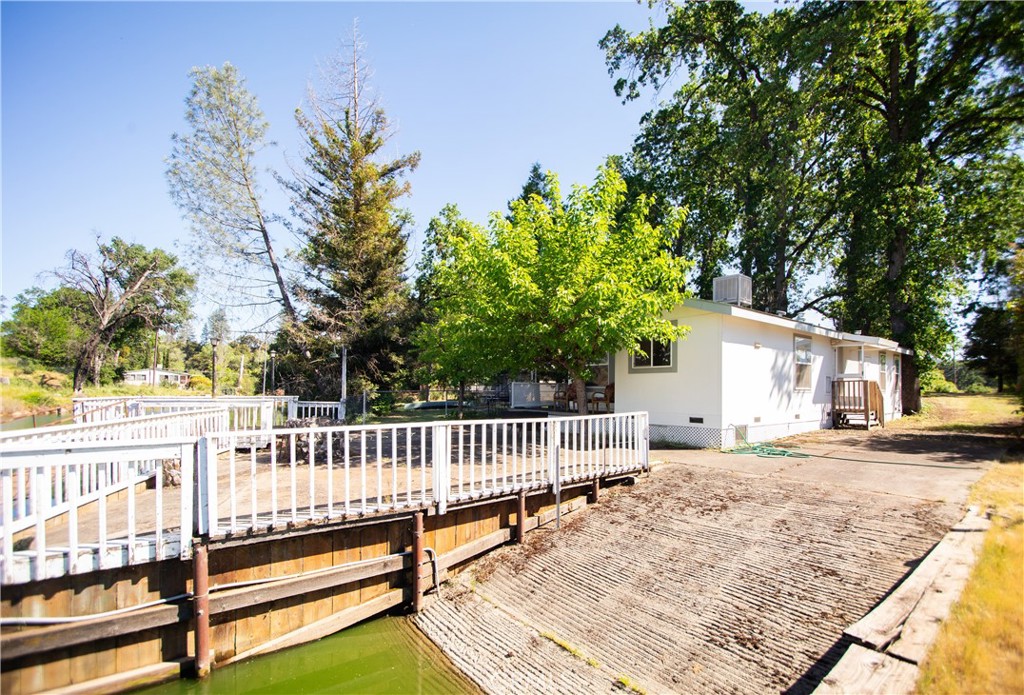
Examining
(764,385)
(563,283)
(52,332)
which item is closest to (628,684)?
(563,283)

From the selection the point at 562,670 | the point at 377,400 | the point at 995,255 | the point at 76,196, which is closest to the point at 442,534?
the point at 562,670

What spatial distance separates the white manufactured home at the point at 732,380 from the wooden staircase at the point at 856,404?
0.10ft

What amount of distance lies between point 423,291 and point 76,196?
452 inches

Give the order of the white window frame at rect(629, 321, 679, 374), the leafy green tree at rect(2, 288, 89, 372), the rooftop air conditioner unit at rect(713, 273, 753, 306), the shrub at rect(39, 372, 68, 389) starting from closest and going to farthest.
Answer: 1. the white window frame at rect(629, 321, 679, 374)
2. the rooftop air conditioner unit at rect(713, 273, 753, 306)
3. the shrub at rect(39, 372, 68, 389)
4. the leafy green tree at rect(2, 288, 89, 372)

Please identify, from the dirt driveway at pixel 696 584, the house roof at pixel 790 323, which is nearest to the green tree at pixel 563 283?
the house roof at pixel 790 323

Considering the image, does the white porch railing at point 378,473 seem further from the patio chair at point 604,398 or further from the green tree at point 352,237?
the green tree at point 352,237

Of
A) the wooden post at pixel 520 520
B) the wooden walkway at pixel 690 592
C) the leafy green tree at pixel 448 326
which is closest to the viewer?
the wooden walkway at pixel 690 592

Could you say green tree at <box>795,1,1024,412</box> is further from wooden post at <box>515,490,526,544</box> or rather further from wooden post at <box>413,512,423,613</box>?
wooden post at <box>413,512,423,613</box>

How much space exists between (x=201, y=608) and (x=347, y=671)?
4.39ft

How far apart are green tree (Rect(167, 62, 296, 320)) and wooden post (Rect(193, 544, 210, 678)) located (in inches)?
683

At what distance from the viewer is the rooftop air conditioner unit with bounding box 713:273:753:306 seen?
36.3 feet

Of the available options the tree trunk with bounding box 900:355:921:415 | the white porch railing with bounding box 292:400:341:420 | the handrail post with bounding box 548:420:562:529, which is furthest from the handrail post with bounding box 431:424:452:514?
the tree trunk with bounding box 900:355:921:415

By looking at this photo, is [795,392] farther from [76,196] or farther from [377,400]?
[76,196]

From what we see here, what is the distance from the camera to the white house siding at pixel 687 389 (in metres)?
9.92
